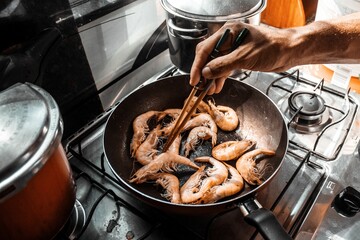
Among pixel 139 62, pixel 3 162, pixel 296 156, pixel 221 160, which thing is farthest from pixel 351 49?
pixel 3 162

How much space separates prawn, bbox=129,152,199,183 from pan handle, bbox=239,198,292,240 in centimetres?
25

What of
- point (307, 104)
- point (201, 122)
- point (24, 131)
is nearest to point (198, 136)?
point (201, 122)

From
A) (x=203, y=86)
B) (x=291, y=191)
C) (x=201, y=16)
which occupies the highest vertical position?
(x=201, y=16)

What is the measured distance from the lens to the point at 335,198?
32.0 inches

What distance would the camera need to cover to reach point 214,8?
1018mm

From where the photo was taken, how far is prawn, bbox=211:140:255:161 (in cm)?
95

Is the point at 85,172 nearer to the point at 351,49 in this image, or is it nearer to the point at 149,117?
the point at 149,117

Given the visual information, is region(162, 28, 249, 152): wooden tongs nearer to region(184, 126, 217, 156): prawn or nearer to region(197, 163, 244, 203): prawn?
region(184, 126, 217, 156): prawn

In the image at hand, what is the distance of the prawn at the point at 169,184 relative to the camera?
83 centimetres

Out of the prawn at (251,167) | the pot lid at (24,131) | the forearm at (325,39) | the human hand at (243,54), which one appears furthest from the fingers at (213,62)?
the pot lid at (24,131)

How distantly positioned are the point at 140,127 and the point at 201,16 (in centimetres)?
38

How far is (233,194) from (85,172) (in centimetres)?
42

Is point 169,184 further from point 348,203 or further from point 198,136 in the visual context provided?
point 348,203

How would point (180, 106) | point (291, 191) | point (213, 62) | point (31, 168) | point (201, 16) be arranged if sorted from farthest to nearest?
point (180, 106) < point (201, 16) < point (291, 191) < point (213, 62) < point (31, 168)
